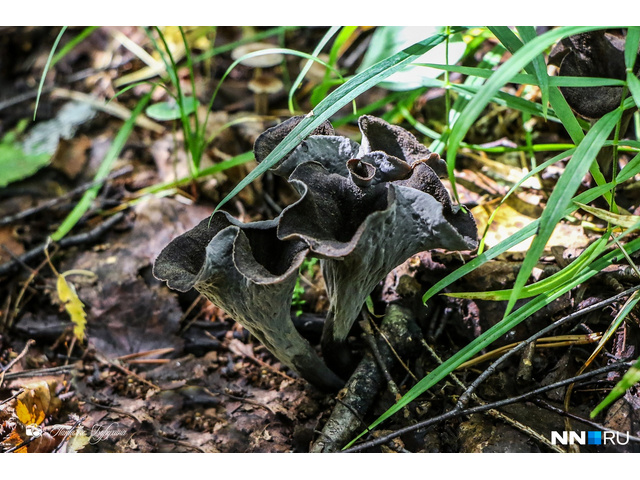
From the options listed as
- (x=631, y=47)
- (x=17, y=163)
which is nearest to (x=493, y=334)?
(x=631, y=47)

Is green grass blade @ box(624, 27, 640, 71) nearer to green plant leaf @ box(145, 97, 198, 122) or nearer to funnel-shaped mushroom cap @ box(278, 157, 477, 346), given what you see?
funnel-shaped mushroom cap @ box(278, 157, 477, 346)

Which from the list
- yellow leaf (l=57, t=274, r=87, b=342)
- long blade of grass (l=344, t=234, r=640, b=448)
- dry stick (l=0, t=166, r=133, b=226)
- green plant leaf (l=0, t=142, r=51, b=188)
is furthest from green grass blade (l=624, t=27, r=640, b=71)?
green plant leaf (l=0, t=142, r=51, b=188)

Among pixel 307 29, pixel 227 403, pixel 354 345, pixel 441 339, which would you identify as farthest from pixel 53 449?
pixel 307 29

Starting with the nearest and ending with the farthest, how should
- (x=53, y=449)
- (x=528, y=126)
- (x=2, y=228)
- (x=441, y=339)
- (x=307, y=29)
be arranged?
(x=53, y=449) → (x=441, y=339) → (x=528, y=126) → (x=2, y=228) → (x=307, y=29)

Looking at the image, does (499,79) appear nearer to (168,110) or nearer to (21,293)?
(168,110)

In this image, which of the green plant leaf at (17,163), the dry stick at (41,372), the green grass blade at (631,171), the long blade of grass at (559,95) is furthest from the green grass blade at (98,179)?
the green grass blade at (631,171)

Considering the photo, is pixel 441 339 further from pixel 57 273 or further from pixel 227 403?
pixel 57 273

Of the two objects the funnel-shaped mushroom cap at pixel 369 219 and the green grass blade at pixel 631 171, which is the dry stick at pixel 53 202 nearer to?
the funnel-shaped mushroom cap at pixel 369 219
